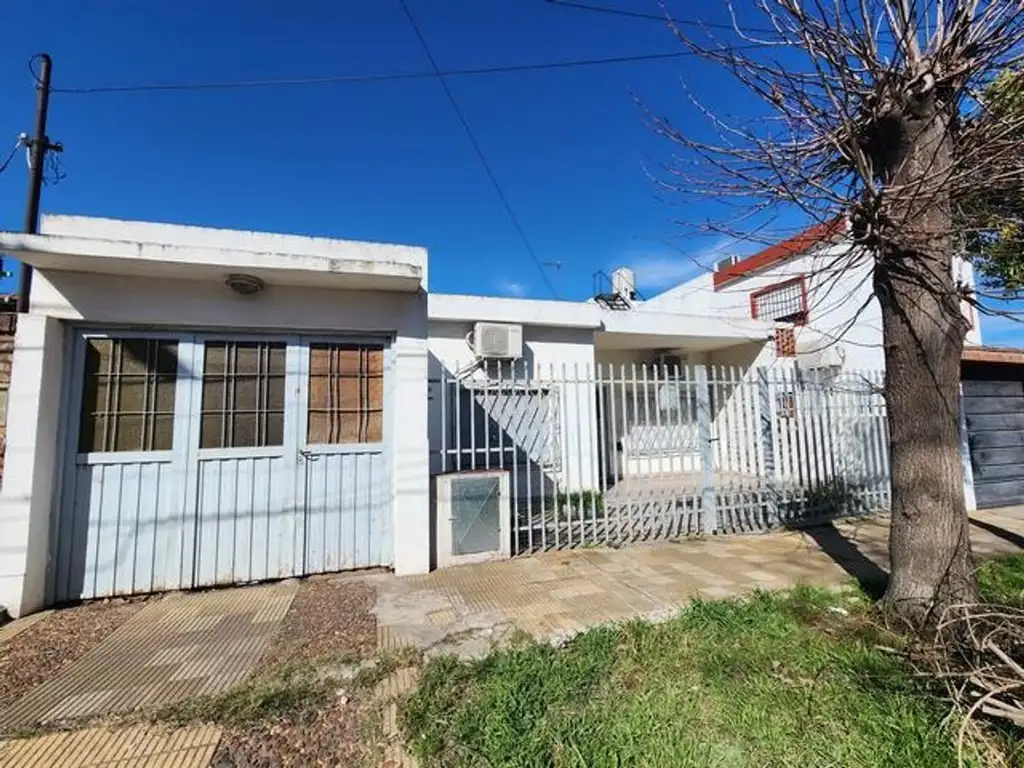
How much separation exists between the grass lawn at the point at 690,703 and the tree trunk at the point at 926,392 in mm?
576

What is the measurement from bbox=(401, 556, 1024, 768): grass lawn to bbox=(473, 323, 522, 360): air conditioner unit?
5.33m

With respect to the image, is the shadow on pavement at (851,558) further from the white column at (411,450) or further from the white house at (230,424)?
the white column at (411,450)

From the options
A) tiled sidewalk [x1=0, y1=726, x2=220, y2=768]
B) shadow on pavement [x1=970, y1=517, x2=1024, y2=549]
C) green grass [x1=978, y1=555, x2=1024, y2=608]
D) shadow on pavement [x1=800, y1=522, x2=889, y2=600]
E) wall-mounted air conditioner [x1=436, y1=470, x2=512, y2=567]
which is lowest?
shadow on pavement [x1=970, y1=517, x2=1024, y2=549]

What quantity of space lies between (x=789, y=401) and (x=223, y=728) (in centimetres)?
776

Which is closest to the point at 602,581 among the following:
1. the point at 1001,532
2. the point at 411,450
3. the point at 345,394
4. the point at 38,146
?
the point at 411,450

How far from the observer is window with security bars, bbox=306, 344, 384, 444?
5.04m

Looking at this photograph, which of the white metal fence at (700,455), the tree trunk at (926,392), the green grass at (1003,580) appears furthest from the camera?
the white metal fence at (700,455)

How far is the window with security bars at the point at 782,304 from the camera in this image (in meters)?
10.7

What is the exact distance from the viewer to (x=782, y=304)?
1153 cm

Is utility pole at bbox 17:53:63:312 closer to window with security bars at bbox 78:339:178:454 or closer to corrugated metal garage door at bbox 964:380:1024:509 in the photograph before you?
window with security bars at bbox 78:339:178:454

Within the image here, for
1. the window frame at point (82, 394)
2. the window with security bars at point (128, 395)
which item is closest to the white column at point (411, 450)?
the window frame at point (82, 394)

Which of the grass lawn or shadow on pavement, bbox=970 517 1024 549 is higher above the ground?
the grass lawn

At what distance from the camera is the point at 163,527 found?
14.7 feet

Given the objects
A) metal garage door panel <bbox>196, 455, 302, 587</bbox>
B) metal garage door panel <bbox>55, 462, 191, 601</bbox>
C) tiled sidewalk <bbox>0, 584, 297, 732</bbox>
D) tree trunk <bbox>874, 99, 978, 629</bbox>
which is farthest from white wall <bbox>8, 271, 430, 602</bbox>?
tree trunk <bbox>874, 99, 978, 629</bbox>
